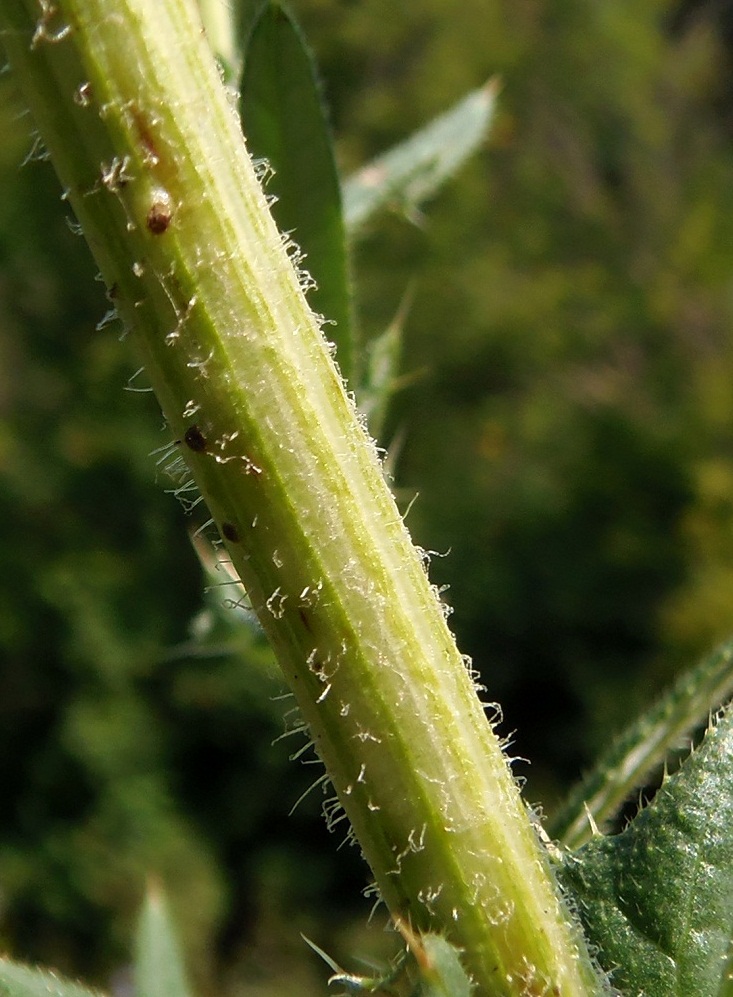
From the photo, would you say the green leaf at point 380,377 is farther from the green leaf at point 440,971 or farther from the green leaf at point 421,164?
the green leaf at point 440,971

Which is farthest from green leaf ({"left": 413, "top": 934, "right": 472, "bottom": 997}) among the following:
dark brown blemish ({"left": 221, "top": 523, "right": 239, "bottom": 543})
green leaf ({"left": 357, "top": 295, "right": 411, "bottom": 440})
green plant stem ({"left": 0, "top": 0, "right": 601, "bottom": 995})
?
green leaf ({"left": 357, "top": 295, "right": 411, "bottom": 440})

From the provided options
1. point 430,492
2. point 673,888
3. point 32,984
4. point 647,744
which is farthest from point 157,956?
point 430,492

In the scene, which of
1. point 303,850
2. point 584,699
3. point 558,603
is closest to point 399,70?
point 558,603

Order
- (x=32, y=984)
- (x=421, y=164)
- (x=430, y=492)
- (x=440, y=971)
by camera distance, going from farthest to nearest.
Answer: (x=430, y=492), (x=421, y=164), (x=32, y=984), (x=440, y=971)

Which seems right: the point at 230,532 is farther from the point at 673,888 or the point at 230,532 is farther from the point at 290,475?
the point at 673,888

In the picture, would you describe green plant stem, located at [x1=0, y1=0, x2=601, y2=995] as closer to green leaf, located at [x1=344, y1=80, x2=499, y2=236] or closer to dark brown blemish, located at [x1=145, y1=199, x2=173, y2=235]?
dark brown blemish, located at [x1=145, y1=199, x2=173, y2=235]

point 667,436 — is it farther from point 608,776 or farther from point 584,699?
point 608,776
